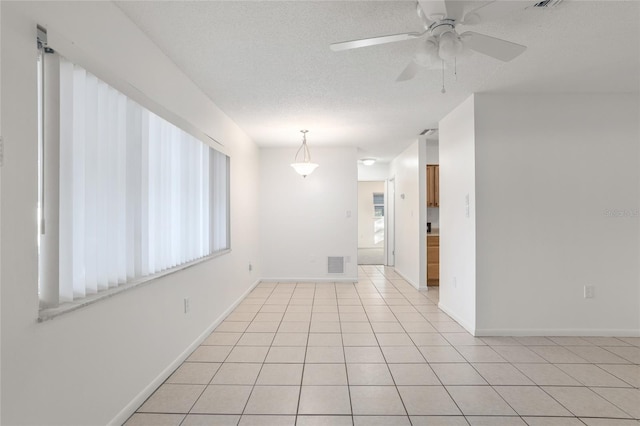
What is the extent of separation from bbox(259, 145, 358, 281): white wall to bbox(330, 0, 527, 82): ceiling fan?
420 cm

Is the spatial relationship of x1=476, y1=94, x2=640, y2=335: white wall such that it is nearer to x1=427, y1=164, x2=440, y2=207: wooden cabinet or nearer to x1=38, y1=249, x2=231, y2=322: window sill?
x1=427, y1=164, x2=440, y2=207: wooden cabinet

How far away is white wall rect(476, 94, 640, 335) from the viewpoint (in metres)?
3.35

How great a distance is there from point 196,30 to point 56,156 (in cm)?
124

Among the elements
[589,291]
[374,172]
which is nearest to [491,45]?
[589,291]

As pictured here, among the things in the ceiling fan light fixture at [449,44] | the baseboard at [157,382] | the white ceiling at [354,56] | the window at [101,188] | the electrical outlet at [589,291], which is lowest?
the baseboard at [157,382]

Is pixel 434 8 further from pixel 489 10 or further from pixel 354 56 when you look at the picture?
pixel 354 56

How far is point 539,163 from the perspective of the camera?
3.38m

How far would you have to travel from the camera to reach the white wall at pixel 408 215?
552cm

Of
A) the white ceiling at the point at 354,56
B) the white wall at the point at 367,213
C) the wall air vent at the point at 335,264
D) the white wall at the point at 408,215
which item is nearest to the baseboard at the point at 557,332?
the white wall at the point at 408,215

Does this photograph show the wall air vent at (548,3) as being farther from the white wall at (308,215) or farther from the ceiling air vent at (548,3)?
the white wall at (308,215)

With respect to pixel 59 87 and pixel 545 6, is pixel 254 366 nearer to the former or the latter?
pixel 59 87

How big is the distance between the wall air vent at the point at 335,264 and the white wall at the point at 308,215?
0.20 feet

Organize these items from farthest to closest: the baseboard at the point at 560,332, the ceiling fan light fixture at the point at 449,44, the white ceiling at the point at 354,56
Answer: the baseboard at the point at 560,332
the white ceiling at the point at 354,56
the ceiling fan light fixture at the point at 449,44

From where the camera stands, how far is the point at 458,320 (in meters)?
3.76
